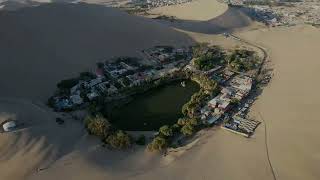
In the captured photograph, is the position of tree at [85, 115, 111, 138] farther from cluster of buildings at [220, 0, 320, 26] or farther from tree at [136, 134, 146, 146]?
cluster of buildings at [220, 0, 320, 26]

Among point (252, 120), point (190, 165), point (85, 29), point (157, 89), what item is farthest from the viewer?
point (85, 29)

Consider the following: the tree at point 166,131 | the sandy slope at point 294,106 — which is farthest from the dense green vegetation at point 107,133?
the sandy slope at point 294,106

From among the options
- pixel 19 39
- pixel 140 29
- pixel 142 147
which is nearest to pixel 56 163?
pixel 142 147

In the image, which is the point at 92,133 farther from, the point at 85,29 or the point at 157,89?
the point at 85,29

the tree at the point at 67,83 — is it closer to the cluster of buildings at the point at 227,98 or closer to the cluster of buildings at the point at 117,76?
the cluster of buildings at the point at 117,76

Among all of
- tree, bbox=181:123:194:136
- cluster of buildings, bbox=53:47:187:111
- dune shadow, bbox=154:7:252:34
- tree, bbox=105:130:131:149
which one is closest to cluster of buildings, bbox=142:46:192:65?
cluster of buildings, bbox=53:47:187:111

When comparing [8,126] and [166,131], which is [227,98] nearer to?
[166,131]
